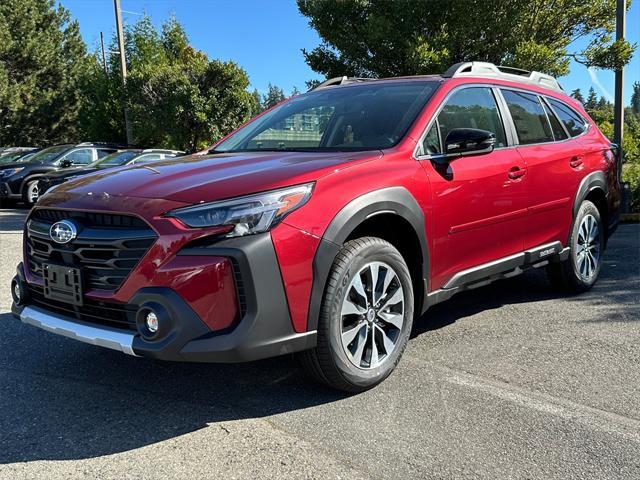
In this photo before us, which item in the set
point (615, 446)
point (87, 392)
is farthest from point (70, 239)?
point (615, 446)

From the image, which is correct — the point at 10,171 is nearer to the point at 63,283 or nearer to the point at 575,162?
the point at 63,283

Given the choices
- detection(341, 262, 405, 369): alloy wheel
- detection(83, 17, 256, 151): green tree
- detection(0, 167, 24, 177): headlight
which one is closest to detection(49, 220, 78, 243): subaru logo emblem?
detection(341, 262, 405, 369): alloy wheel

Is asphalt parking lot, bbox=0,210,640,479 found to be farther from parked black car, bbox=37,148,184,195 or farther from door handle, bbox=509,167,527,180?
parked black car, bbox=37,148,184,195

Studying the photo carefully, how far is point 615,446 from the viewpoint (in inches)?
106

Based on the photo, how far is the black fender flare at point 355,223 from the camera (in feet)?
9.53

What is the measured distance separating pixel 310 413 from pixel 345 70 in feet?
36.6

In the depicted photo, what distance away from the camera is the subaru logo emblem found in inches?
117

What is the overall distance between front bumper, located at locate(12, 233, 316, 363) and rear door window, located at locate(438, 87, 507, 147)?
1.73 meters

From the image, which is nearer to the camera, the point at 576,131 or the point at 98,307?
the point at 98,307

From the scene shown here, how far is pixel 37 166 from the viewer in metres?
14.0

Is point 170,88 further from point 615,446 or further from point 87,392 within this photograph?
point 615,446

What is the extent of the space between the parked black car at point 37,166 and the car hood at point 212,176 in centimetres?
1122

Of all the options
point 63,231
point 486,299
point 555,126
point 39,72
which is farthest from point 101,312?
point 39,72

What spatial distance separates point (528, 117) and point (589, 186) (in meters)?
0.96
